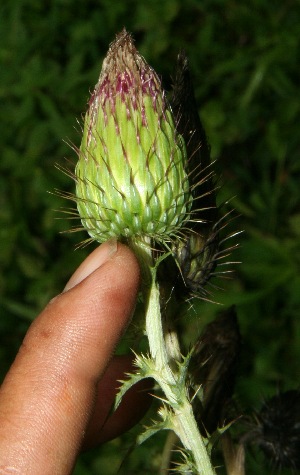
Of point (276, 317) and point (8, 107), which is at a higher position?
point (8, 107)

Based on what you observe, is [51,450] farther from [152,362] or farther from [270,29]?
[270,29]

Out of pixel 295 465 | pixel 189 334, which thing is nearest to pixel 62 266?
pixel 189 334

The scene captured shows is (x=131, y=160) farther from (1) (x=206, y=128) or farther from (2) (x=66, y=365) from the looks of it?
(1) (x=206, y=128)

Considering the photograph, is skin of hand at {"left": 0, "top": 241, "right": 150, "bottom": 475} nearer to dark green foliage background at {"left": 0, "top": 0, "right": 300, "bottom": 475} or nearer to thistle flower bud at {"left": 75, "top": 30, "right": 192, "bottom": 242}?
thistle flower bud at {"left": 75, "top": 30, "right": 192, "bottom": 242}

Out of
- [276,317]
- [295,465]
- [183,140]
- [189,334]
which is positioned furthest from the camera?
[276,317]

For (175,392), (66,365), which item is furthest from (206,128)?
(175,392)

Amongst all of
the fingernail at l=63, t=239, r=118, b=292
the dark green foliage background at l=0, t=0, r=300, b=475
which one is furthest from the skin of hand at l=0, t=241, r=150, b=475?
the dark green foliage background at l=0, t=0, r=300, b=475

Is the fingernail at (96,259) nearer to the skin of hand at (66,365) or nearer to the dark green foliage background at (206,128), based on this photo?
the skin of hand at (66,365)
